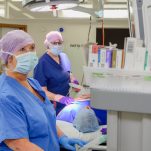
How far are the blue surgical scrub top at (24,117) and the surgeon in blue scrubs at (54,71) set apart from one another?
3.44ft

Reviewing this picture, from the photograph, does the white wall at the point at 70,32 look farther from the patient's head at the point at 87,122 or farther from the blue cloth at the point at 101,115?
the patient's head at the point at 87,122

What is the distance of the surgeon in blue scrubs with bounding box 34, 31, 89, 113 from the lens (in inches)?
109

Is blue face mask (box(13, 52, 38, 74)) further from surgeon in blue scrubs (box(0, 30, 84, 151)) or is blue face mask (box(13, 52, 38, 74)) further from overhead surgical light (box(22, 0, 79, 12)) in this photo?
overhead surgical light (box(22, 0, 79, 12))

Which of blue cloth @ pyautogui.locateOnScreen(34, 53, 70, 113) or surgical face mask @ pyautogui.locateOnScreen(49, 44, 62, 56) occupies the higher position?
surgical face mask @ pyautogui.locateOnScreen(49, 44, 62, 56)

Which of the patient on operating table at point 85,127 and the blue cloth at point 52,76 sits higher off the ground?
the blue cloth at point 52,76

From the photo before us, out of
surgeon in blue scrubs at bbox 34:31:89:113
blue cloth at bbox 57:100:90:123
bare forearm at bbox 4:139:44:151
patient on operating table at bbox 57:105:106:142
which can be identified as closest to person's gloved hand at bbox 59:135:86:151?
patient on operating table at bbox 57:105:106:142

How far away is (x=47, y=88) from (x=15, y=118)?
1484mm

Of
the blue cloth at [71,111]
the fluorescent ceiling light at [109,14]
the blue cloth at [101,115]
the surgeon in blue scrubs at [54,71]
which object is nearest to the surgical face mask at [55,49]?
the surgeon in blue scrubs at [54,71]

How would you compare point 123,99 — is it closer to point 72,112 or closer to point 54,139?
point 54,139

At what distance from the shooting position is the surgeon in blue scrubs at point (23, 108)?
134cm

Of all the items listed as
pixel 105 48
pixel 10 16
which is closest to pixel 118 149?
pixel 105 48

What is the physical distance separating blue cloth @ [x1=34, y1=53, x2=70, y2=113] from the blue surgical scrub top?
1122mm

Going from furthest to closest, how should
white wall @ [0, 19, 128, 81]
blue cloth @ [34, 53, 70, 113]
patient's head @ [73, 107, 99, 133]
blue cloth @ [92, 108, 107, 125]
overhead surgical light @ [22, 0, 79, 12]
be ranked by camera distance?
white wall @ [0, 19, 128, 81]
blue cloth @ [34, 53, 70, 113]
blue cloth @ [92, 108, 107, 125]
patient's head @ [73, 107, 99, 133]
overhead surgical light @ [22, 0, 79, 12]

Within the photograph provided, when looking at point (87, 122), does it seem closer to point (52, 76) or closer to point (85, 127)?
point (85, 127)
